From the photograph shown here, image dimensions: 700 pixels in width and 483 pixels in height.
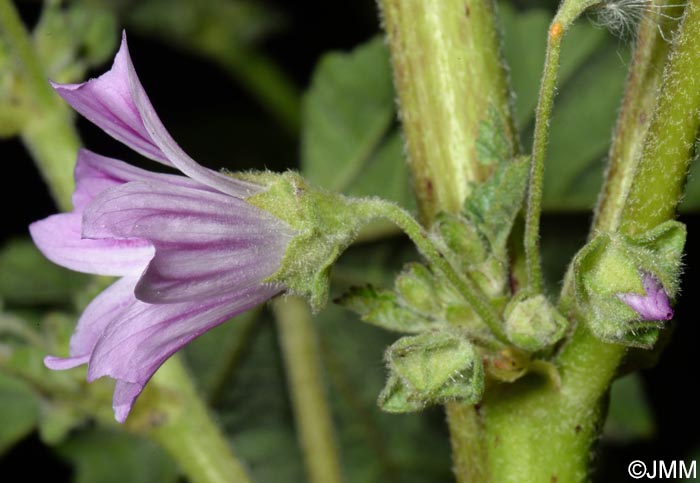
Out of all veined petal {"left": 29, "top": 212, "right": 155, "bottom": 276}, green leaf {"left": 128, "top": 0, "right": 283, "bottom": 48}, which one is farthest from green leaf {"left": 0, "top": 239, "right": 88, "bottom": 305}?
veined petal {"left": 29, "top": 212, "right": 155, "bottom": 276}

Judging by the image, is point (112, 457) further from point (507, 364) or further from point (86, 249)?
point (507, 364)

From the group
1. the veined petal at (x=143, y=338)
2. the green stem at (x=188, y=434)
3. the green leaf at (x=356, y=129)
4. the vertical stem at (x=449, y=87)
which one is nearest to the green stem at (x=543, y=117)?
the vertical stem at (x=449, y=87)

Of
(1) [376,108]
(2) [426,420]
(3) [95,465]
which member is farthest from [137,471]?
Answer: (1) [376,108]

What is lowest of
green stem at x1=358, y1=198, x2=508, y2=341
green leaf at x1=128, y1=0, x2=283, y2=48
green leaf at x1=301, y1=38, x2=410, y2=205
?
green stem at x1=358, y1=198, x2=508, y2=341

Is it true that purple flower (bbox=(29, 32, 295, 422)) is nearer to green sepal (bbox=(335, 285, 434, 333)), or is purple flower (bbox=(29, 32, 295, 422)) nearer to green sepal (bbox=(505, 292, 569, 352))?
green sepal (bbox=(335, 285, 434, 333))

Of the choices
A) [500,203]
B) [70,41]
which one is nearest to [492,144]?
[500,203]
